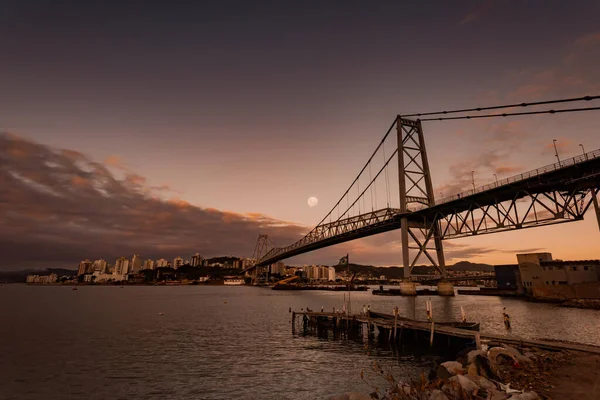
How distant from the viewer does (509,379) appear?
12.6 m

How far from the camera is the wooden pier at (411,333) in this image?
707 inches

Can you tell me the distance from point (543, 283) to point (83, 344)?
263ft

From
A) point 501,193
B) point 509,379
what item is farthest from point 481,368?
point 501,193

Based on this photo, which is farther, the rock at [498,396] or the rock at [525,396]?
the rock at [498,396]

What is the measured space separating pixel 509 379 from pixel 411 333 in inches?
665

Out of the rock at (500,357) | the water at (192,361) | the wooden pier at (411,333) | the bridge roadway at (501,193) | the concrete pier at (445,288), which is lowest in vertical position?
the water at (192,361)

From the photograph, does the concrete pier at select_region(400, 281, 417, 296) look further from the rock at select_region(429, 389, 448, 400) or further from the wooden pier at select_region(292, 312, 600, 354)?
the rock at select_region(429, 389, 448, 400)

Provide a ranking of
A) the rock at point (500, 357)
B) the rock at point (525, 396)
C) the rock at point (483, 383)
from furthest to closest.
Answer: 1. the rock at point (500, 357)
2. the rock at point (483, 383)
3. the rock at point (525, 396)

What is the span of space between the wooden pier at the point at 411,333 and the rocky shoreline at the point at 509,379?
1.78 m

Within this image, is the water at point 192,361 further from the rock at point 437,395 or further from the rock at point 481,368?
the rock at point 437,395

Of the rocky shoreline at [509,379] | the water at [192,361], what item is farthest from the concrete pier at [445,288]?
the rocky shoreline at [509,379]

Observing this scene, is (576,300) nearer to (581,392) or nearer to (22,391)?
(581,392)

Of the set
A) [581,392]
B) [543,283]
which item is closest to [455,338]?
[581,392]

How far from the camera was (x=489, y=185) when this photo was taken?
1917 inches
